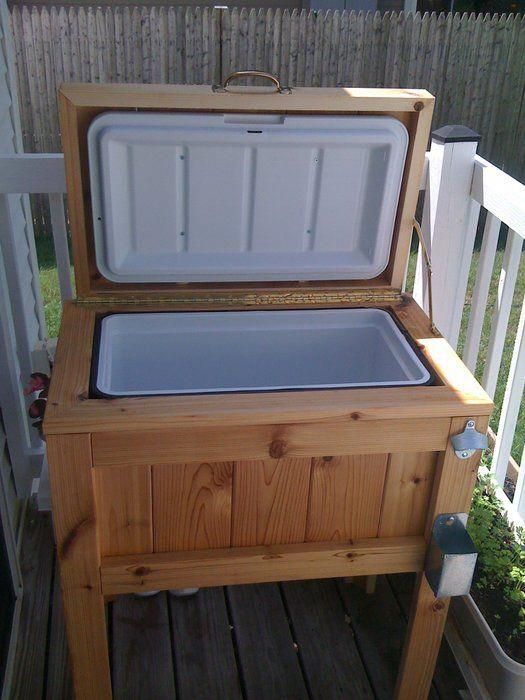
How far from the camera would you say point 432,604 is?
1479 mm

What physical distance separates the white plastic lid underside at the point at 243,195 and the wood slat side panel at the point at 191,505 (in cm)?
50

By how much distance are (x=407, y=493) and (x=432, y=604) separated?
0.87 ft

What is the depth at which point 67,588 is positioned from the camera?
134 cm

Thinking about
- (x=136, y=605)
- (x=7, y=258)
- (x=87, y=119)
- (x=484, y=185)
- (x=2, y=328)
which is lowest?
(x=136, y=605)

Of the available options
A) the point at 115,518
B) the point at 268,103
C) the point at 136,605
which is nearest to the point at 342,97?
the point at 268,103

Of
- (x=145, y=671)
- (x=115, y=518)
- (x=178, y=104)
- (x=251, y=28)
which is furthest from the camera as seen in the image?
(x=251, y=28)

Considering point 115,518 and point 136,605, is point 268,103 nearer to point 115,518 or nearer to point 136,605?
point 115,518

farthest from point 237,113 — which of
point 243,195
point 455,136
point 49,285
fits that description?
point 49,285

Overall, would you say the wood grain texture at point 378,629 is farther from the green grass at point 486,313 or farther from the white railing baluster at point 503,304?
the green grass at point 486,313

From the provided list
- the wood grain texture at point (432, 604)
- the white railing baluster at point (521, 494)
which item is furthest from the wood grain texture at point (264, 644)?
the white railing baluster at point (521, 494)

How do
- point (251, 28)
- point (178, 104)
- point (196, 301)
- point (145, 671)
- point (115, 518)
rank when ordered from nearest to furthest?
point (115, 518), point (178, 104), point (196, 301), point (145, 671), point (251, 28)

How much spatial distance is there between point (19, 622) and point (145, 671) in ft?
1.16

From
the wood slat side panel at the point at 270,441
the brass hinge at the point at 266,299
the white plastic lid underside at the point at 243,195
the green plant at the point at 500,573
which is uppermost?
the white plastic lid underside at the point at 243,195

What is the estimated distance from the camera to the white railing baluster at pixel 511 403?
5.70 feet
